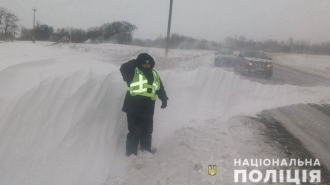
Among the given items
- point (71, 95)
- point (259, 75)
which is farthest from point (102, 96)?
point (259, 75)

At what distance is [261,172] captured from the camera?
155 inches

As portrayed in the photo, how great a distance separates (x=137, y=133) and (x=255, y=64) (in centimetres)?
1438

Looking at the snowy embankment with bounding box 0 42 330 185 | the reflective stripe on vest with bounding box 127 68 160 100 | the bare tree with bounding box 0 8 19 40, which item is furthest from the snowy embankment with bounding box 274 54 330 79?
the bare tree with bounding box 0 8 19 40

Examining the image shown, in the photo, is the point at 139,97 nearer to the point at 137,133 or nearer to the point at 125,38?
the point at 137,133

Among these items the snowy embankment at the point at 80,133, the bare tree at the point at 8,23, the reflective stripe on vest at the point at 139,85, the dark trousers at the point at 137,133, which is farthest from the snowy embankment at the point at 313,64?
the bare tree at the point at 8,23

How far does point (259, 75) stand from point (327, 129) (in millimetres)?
11753

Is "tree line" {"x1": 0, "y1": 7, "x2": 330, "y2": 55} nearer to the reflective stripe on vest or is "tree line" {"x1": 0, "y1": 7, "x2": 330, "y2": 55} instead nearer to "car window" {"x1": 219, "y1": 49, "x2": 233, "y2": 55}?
"car window" {"x1": 219, "y1": 49, "x2": 233, "y2": 55}

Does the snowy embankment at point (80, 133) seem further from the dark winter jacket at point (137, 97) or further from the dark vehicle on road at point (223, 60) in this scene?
the dark vehicle on road at point (223, 60)

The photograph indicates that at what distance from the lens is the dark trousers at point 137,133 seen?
4289mm

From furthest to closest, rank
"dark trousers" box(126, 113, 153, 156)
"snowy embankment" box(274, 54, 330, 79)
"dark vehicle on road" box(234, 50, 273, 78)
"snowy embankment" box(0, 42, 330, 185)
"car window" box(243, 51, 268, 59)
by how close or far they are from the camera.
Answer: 1. "snowy embankment" box(274, 54, 330, 79)
2. "car window" box(243, 51, 268, 59)
3. "dark vehicle on road" box(234, 50, 273, 78)
4. "dark trousers" box(126, 113, 153, 156)
5. "snowy embankment" box(0, 42, 330, 185)

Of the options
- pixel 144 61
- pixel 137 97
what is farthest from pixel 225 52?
pixel 137 97

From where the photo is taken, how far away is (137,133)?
4.35 m

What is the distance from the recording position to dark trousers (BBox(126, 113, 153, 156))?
14.1 ft

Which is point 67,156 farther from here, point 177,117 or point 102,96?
point 177,117
